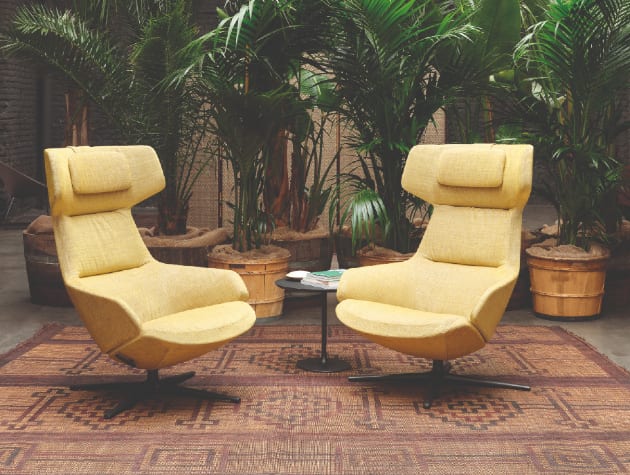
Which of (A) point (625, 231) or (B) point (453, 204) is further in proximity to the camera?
(A) point (625, 231)

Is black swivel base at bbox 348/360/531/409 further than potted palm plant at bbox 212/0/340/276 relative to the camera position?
No

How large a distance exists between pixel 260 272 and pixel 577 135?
206 cm

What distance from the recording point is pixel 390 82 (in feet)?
16.2

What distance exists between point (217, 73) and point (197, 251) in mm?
1141

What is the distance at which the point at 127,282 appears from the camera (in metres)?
3.73

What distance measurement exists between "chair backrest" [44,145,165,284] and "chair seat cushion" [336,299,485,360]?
1.05 m

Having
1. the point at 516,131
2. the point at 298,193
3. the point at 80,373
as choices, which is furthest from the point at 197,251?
the point at 516,131

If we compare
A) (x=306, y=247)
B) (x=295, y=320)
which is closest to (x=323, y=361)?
(x=295, y=320)

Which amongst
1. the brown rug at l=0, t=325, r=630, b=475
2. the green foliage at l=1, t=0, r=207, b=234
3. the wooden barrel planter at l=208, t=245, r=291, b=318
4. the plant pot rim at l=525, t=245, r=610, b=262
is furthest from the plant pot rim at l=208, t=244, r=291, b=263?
the plant pot rim at l=525, t=245, r=610, b=262

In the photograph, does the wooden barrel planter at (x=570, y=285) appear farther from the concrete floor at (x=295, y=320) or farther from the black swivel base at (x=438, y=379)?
the black swivel base at (x=438, y=379)

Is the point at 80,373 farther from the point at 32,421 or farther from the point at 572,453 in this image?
the point at 572,453

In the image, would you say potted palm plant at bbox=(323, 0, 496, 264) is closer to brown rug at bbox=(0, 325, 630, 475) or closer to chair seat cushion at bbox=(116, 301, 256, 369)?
brown rug at bbox=(0, 325, 630, 475)

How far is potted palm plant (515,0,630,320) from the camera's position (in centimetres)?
490

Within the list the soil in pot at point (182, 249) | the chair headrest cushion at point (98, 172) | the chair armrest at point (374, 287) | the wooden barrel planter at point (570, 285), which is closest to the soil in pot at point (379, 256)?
the wooden barrel planter at point (570, 285)
